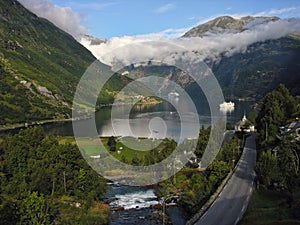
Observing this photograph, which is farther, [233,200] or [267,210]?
[233,200]

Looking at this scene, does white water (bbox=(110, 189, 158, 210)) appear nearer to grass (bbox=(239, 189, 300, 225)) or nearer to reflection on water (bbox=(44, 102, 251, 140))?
grass (bbox=(239, 189, 300, 225))

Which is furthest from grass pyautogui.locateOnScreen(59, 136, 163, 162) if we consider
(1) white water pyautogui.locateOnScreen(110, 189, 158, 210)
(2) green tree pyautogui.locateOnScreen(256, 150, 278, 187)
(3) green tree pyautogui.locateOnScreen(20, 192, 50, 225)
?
(3) green tree pyautogui.locateOnScreen(20, 192, 50, 225)

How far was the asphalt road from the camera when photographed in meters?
22.0

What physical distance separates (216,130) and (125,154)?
552 inches

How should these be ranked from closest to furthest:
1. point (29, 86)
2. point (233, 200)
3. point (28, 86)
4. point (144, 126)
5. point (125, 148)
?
point (233, 200) → point (125, 148) → point (144, 126) → point (28, 86) → point (29, 86)

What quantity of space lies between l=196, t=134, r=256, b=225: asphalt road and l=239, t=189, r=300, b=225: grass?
666 mm

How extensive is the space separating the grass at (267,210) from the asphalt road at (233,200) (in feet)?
2.18

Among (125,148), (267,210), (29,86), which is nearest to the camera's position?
(267,210)

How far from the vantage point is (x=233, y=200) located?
25422 millimetres

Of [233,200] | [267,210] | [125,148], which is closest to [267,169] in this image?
[233,200]

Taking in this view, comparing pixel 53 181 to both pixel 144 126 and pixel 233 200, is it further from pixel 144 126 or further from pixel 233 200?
pixel 144 126

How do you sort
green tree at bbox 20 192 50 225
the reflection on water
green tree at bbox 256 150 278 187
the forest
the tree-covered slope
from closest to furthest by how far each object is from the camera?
green tree at bbox 20 192 50 225
green tree at bbox 256 150 278 187
the forest
the reflection on water
the tree-covered slope

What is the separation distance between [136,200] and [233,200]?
12988 millimetres

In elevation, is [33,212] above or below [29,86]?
below
